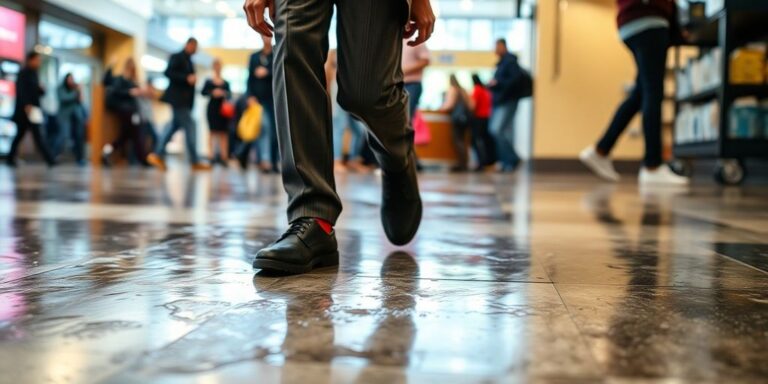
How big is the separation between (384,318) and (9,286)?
2.32 feet

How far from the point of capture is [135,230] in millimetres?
2426

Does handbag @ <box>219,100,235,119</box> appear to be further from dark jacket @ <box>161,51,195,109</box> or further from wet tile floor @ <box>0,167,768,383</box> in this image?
wet tile floor @ <box>0,167,768,383</box>

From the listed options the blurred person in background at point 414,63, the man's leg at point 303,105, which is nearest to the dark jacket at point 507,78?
the blurred person in background at point 414,63

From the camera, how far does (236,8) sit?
92.3 ft

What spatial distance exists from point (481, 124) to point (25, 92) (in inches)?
257

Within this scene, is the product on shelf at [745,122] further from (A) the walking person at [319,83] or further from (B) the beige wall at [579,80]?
(A) the walking person at [319,83]

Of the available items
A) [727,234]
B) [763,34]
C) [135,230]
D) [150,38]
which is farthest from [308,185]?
[150,38]

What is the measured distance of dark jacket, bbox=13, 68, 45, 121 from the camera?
11164mm

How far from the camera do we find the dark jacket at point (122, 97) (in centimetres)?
1219

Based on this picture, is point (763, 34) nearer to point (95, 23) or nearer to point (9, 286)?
point (9, 286)

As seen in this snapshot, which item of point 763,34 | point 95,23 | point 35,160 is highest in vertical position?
point 95,23

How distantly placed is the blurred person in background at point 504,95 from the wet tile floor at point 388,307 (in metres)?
7.99

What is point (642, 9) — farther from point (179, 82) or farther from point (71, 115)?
point (71, 115)

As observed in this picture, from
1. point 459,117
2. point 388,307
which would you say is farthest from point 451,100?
point 388,307
